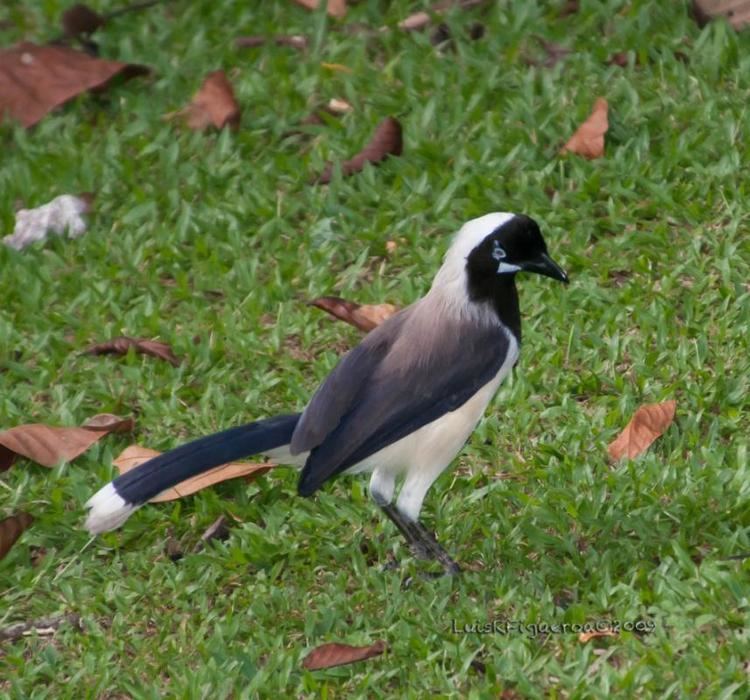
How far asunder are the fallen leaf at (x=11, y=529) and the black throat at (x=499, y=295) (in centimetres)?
182

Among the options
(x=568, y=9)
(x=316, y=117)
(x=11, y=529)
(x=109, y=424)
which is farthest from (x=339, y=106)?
(x=11, y=529)

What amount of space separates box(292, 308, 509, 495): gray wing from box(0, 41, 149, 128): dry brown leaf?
3504 millimetres

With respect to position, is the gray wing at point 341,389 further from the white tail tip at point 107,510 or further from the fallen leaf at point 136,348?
the fallen leaf at point 136,348

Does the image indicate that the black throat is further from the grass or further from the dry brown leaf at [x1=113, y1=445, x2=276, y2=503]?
the dry brown leaf at [x1=113, y1=445, x2=276, y2=503]

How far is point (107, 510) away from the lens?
5484 millimetres

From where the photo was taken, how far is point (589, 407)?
6.35m

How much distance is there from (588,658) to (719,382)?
1659 mm

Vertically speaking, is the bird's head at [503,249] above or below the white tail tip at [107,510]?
above

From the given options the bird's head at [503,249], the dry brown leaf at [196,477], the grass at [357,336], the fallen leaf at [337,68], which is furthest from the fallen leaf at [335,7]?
the bird's head at [503,249]

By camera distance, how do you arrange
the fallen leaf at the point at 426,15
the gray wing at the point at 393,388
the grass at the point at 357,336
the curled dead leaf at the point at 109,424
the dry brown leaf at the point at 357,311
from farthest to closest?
the fallen leaf at the point at 426,15
the dry brown leaf at the point at 357,311
the curled dead leaf at the point at 109,424
the gray wing at the point at 393,388
the grass at the point at 357,336

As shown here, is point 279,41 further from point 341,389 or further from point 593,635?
point 593,635

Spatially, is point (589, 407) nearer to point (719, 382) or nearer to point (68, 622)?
point (719, 382)

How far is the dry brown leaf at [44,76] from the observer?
27.8 ft

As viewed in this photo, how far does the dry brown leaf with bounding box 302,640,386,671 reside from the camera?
16.7 ft
